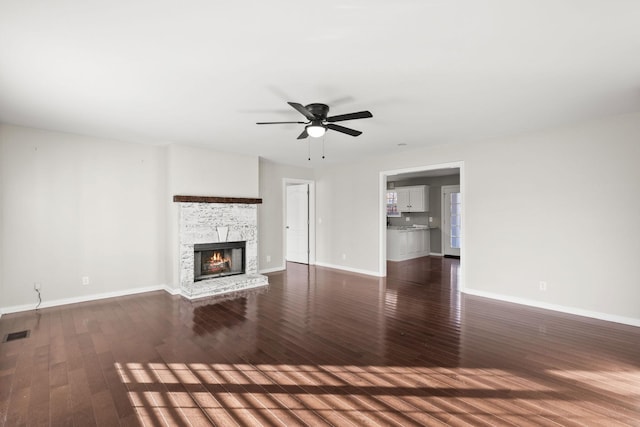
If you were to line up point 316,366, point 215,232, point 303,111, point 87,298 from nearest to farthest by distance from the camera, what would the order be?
point 316,366
point 303,111
point 87,298
point 215,232

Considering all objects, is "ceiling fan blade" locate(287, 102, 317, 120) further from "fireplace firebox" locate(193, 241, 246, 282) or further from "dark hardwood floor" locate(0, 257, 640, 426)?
"fireplace firebox" locate(193, 241, 246, 282)

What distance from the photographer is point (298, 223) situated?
8328mm

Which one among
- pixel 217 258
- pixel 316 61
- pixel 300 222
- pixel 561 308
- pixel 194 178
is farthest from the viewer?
pixel 300 222

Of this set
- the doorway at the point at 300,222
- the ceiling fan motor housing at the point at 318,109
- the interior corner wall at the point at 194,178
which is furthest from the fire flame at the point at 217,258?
the ceiling fan motor housing at the point at 318,109

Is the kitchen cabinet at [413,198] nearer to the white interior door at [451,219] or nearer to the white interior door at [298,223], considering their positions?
the white interior door at [451,219]

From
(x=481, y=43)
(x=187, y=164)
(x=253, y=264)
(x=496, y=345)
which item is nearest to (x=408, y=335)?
(x=496, y=345)

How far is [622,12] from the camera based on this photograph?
1.90 meters

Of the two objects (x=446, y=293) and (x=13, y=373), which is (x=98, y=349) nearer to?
(x=13, y=373)

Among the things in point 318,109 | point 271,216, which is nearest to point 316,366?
point 318,109

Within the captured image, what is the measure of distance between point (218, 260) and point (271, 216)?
68.5 inches

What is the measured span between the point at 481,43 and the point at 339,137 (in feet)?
9.27

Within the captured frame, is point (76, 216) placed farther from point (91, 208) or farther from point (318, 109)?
point (318, 109)

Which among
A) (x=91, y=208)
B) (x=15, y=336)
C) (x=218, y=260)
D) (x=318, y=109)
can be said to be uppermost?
(x=318, y=109)

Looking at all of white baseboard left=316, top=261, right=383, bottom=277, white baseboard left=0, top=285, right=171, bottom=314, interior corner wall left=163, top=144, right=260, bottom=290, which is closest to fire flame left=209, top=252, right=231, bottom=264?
interior corner wall left=163, top=144, right=260, bottom=290
